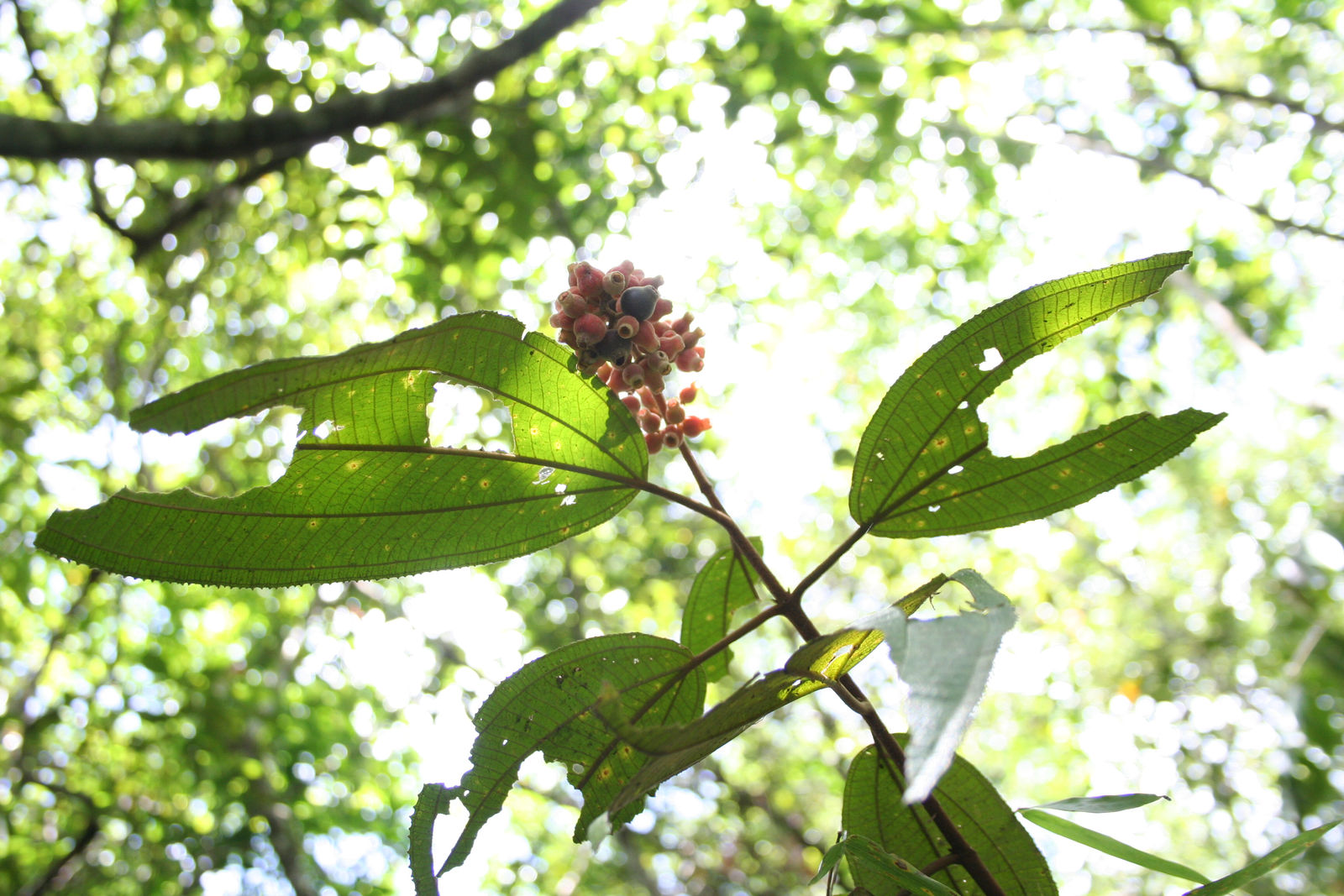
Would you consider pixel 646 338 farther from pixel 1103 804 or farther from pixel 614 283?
pixel 1103 804

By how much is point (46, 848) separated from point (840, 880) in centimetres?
466

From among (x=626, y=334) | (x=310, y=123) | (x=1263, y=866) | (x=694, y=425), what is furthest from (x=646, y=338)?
(x=310, y=123)

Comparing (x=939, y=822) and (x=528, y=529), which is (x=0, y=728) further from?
(x=939, y=822)

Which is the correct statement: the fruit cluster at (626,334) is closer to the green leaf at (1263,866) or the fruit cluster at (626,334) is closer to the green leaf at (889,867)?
the green leaf at (889,867)

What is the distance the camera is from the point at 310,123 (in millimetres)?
2688

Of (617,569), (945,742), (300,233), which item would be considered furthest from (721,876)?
(945,742)

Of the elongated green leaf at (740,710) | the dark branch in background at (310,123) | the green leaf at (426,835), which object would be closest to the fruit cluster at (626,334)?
the elongated green leaf at (740,710)

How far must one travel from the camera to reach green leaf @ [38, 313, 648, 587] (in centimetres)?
74

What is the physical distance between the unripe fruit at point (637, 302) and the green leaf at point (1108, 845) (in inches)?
24.5

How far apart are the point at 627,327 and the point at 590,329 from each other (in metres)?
0.04

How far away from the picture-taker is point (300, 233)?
3492 mm

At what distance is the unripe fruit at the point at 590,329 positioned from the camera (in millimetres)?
865

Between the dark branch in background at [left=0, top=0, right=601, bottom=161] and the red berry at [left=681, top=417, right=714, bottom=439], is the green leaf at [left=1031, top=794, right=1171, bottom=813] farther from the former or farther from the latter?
the dark branch in background at [left=0, top=0, right=601, bottom=161]

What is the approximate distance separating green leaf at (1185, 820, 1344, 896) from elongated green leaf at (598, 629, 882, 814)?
0.31m
